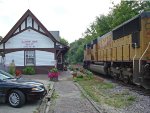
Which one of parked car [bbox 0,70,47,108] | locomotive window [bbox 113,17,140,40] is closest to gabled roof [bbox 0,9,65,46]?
locomotive window [bbox 113,17,140,40]

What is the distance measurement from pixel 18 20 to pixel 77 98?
67.8ft

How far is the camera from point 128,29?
18.9 m

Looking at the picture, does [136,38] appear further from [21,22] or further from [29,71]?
[21,22]

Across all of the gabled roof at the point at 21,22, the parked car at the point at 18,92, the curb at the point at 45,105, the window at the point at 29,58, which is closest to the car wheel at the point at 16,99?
the parked car at the point at 18,92

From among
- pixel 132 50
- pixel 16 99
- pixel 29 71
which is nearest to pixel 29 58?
pixel 29 71

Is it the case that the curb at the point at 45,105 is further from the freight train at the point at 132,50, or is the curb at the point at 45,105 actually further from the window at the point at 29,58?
the window at the point at 29,58

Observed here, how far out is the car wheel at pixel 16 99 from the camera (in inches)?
503

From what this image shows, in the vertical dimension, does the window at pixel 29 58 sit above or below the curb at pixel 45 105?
above

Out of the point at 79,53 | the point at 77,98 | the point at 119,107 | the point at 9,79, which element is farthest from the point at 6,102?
the point at 79,53

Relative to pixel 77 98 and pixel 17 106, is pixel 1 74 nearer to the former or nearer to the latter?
pixel 17 106

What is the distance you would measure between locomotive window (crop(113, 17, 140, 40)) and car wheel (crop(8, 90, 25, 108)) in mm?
6861

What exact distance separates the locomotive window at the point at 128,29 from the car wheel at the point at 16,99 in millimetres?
6861

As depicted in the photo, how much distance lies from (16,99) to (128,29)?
8.39m

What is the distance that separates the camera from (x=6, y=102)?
13508 millimetres
